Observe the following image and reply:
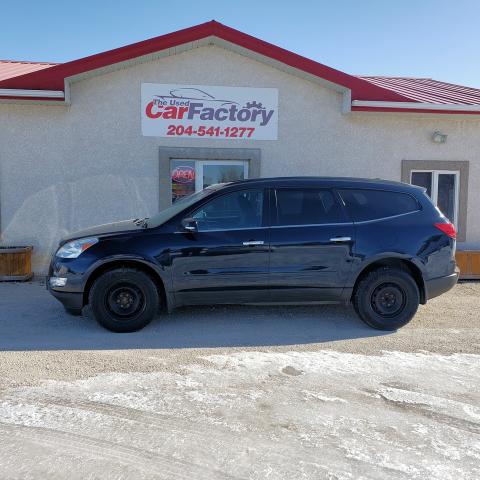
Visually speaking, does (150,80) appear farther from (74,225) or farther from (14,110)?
(74,225)

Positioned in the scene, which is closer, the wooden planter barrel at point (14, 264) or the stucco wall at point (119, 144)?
the wooden planter barrel at point (14, 264)

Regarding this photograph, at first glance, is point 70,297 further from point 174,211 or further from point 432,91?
point 432,91

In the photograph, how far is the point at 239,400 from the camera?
3527 mm

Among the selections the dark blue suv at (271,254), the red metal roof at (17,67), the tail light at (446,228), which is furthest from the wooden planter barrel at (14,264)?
the tail light at (446,228)

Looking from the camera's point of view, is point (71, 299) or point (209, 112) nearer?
point (71, 299)

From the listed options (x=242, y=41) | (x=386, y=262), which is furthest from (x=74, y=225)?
(x=386, y=262)

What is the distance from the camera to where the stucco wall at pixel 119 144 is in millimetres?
8023

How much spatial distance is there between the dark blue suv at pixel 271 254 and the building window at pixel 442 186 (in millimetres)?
3762

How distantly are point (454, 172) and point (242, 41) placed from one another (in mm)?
4837

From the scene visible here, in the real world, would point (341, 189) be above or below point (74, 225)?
above

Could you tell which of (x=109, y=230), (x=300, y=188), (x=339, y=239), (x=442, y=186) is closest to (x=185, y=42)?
(x=300, y=188)

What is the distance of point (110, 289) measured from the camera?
511cm

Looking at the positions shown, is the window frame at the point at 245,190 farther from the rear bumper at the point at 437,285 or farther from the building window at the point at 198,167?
the building window at the point at 198,167

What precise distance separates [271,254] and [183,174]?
3.77 metres
